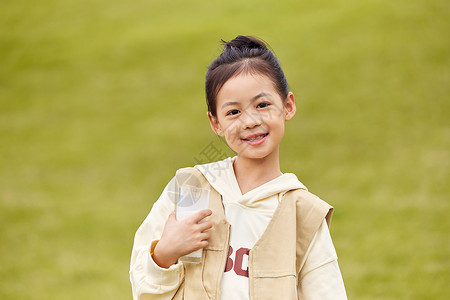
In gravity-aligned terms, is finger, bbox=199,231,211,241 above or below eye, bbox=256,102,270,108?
below

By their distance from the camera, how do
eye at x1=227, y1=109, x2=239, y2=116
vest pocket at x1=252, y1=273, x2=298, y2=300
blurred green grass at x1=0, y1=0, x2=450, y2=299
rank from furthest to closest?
blurred green grass at x1=0, y1=0, x2=450, y2=299
eye at x1=227, y1=109, x2=239, y2=116
vest pocket at x1=252, y1=273, x2=298, y2=300

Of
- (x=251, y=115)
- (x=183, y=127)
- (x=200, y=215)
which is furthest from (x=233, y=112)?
(x=183, y=127)

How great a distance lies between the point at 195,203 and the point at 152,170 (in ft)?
17.1

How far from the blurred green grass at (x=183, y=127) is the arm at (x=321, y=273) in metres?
2.88

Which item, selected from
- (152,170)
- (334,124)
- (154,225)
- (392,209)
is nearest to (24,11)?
(152,170)

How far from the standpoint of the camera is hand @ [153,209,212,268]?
171 cm

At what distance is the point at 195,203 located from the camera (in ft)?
5.83

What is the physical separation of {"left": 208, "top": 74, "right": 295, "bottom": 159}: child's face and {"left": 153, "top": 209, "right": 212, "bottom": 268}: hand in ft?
0.76

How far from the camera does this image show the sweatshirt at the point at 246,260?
68.2 inches

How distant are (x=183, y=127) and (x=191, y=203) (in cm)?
589

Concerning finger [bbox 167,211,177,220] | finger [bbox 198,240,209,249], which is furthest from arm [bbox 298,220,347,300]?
finger [bbox 167,211,177,220]

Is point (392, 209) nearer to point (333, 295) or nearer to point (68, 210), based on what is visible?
point (68, 210)

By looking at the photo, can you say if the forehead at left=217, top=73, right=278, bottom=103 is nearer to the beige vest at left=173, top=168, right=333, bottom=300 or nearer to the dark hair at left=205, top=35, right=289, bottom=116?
the dark hair at left=205, top=35, right=289, bottom=116

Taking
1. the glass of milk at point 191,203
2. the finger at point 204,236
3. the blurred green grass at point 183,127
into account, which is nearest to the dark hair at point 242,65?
the glass of milk at point 191,203
